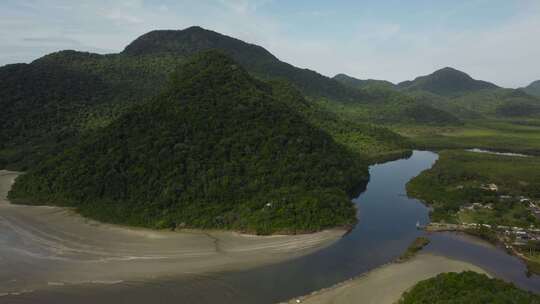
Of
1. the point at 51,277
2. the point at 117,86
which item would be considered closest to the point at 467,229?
the point at 51,277

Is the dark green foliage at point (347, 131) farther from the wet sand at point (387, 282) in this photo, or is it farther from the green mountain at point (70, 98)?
the wet sand at point (387, 282)

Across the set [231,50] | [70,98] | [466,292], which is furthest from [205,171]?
[231,50]

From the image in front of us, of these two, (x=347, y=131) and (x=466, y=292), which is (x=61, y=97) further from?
(x=466, y=292)

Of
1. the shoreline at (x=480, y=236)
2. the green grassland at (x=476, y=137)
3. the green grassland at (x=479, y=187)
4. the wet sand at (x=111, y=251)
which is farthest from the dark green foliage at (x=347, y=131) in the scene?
the wet sand at (x=111, y=251)

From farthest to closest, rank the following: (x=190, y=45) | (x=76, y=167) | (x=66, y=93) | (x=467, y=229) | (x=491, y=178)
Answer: (x=190, y=45), (x=66, y=93), (x=491, y=178), (x=76, y=167), (x=467, y=229)

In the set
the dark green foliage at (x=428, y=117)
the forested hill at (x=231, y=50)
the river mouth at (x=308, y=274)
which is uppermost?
the forested hill at (x=231, y=50)

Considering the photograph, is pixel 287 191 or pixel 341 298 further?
pixel 287 191

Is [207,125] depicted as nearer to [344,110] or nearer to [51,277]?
[51,277]

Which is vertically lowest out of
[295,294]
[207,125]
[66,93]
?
[295,294]
